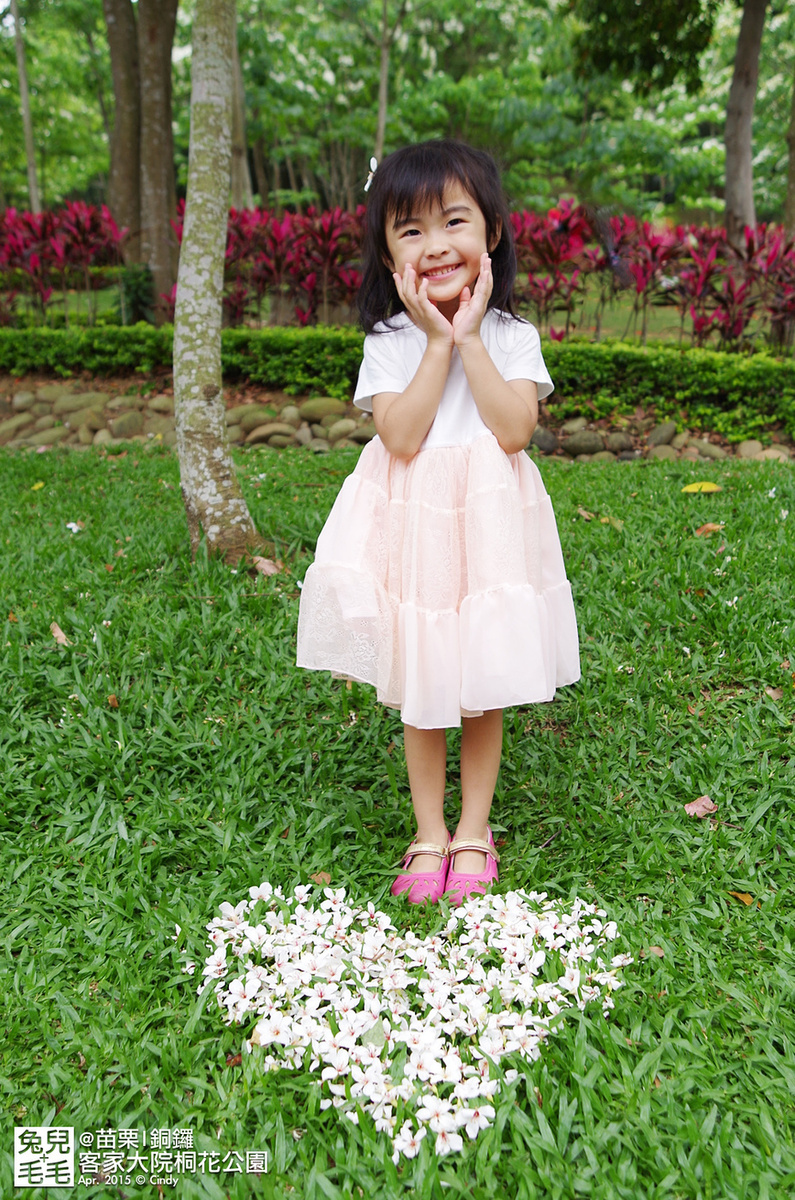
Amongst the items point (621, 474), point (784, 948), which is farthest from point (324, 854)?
point (621, 474)

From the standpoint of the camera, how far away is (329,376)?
6055 mm

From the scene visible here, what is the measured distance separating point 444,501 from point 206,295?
6.37 ft

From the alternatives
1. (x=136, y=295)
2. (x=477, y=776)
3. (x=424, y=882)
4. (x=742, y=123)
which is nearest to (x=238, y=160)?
(x=136, y=295)

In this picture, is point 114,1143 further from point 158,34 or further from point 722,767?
point 158,34

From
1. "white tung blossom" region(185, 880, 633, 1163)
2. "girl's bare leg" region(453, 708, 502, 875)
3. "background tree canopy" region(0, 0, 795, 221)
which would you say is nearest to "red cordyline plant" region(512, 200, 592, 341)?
"girl's bare leg" region(453, 708, 502, 875)

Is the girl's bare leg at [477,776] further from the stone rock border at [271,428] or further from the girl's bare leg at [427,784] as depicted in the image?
the stone rock border at [271,428]

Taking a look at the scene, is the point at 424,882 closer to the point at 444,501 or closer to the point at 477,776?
the point at 477,776

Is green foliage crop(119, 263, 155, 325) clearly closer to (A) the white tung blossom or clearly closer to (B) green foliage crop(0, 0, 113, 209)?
(A) the white tung blossom

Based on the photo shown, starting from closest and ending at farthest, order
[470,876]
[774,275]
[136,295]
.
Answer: [470,876] → [774,275] → [136,295]

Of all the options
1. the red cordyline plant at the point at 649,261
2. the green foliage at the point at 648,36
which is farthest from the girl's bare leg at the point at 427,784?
the green foliage at the point at 648,36

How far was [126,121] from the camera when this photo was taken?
834 cm

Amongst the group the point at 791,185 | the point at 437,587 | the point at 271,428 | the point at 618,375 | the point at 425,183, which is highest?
the point at 791,185

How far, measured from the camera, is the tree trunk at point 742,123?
7.85 metres

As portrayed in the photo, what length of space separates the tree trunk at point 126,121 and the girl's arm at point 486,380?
23.1 ft
